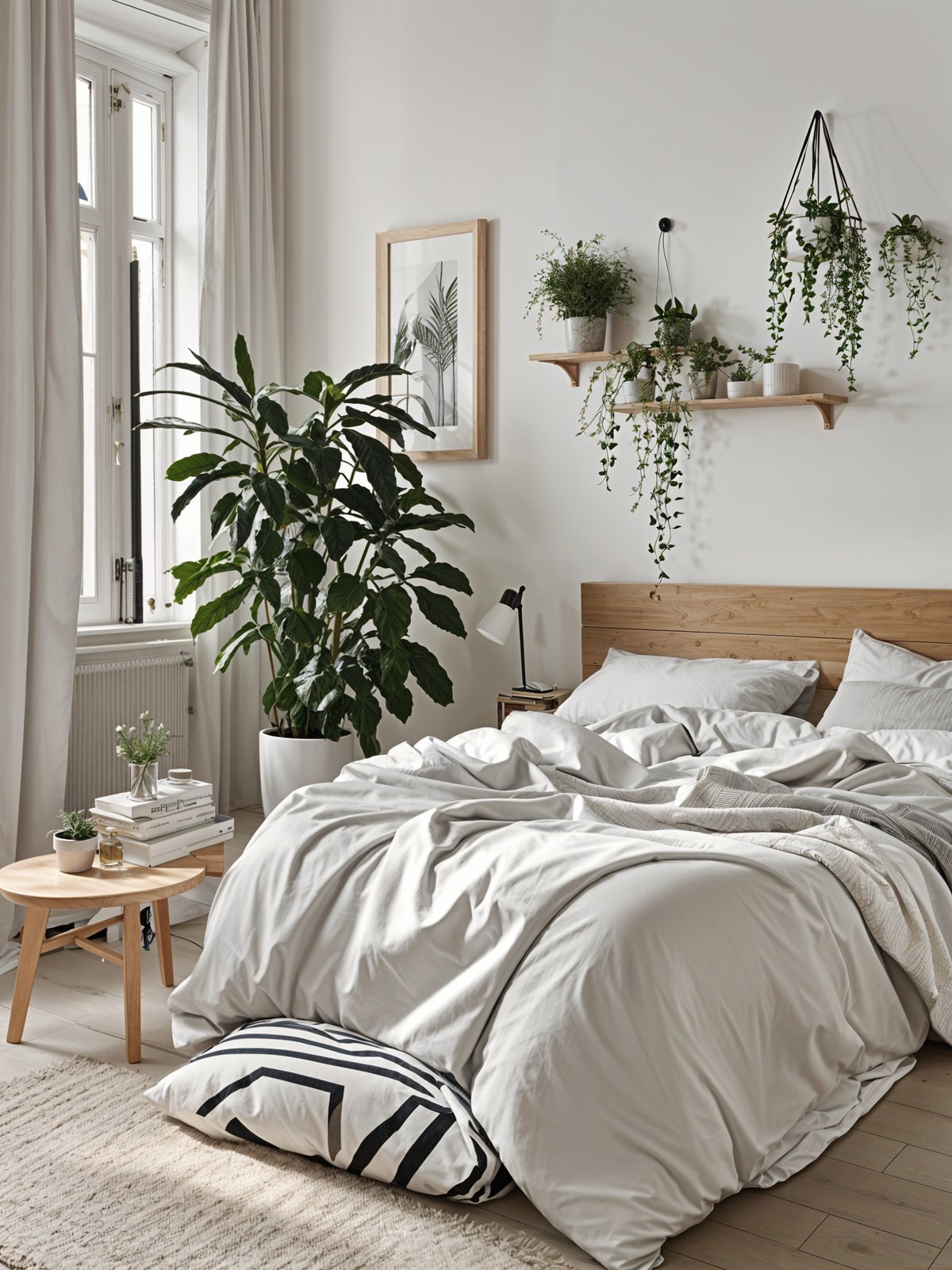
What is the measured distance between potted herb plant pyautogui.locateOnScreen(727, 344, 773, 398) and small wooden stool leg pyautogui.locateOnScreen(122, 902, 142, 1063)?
251cm

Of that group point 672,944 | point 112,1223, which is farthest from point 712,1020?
point 112,1223

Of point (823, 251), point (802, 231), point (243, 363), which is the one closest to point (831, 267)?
point (823, 251)

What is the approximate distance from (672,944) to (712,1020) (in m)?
0.15

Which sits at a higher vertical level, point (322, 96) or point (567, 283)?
point (322, 96)

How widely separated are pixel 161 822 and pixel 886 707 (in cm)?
206

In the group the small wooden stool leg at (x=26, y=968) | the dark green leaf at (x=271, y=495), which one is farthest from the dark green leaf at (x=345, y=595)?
the small wooden stool leg at (x=26, y=968)

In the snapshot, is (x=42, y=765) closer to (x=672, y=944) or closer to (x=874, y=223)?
(x=672, y=944)

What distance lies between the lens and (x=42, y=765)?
13.1 feet

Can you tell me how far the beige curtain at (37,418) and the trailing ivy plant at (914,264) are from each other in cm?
260

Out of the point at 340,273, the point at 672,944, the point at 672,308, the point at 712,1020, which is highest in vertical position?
the point at 340,273

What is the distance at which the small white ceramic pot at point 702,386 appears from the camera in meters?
4.24

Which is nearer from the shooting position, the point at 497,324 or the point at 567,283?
the point at 567,283

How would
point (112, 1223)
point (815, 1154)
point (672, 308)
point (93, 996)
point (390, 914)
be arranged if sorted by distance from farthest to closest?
point (672, 308) → point (93, 996) → point (390, 914) → point (815, 1154) → point (112, 1223)

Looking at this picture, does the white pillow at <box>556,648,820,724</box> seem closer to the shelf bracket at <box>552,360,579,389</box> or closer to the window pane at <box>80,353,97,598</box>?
the shelf bracket at <box>552,360,579,389</box>
